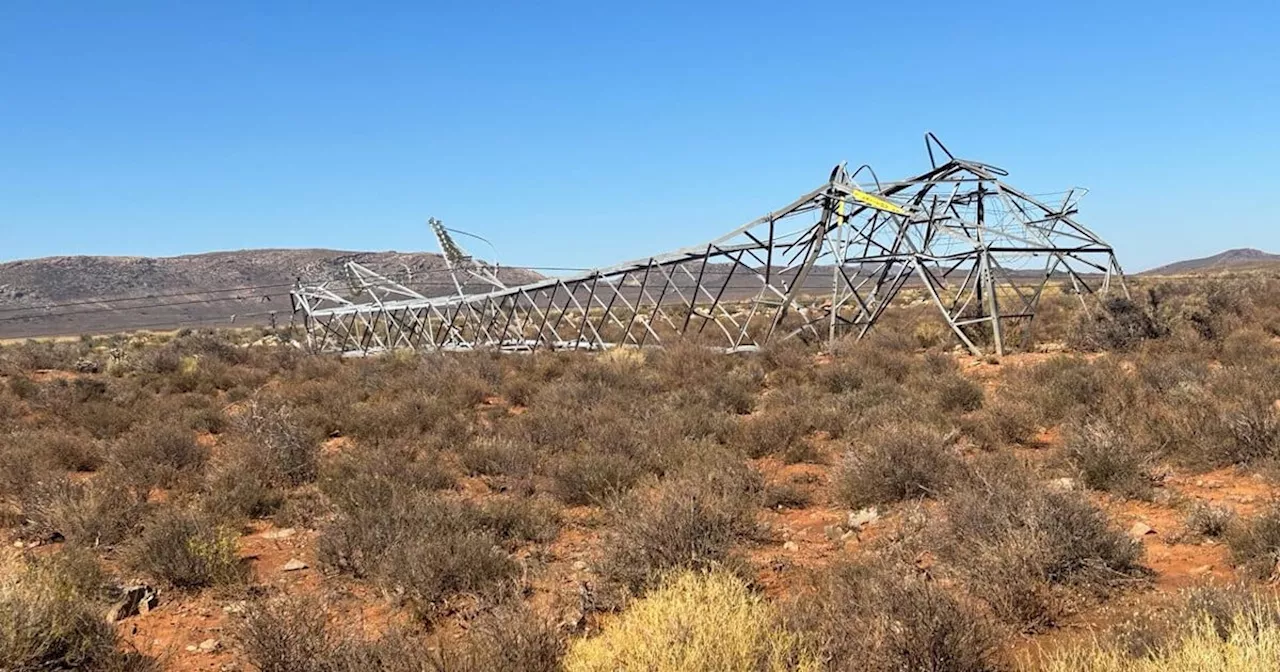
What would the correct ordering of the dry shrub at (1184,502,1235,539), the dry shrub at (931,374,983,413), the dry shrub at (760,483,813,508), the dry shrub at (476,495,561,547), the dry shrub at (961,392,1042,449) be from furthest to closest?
1. the dry shrub at (931,374,983,413)
2. the dry shrub at (961,392,1042,449)
3. the dry shrub at (760,483,813,508)
4. the dry shrub at (476,495,561,547)
5. the dry shrub at (1184,502,1235,539)

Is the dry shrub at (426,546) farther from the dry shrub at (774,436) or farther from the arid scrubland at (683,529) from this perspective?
the dry shrub at (774,436)

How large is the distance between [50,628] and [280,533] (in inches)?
125

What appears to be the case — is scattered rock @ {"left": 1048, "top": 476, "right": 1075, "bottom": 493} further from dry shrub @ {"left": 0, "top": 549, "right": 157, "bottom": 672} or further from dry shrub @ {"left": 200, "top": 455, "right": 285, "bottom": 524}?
dry shrub @ {"left": 200, "top": 455, "right": 285, "bottom": 524}

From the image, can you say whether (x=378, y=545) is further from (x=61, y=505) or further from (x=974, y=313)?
(x=974, y=313)

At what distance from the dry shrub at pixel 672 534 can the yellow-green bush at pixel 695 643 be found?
42.3 inches

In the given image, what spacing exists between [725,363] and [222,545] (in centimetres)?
1299

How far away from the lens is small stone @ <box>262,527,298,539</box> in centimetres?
762

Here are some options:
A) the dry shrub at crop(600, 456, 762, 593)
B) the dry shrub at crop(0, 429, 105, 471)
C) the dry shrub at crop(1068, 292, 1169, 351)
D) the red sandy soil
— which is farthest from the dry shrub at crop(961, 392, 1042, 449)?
the dry shrub at crop(0, 429, 105, 471)

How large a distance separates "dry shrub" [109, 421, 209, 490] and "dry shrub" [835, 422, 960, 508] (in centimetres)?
803

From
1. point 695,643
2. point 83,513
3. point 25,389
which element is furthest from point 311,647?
point 25,389

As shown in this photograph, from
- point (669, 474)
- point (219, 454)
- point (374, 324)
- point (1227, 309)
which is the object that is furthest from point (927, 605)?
point (374, 324)

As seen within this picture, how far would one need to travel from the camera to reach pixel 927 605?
4141 mm

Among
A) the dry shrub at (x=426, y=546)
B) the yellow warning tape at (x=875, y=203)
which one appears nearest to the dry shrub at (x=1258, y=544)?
the dry shrub at (x=426, y=546)

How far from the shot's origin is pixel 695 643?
367cm
